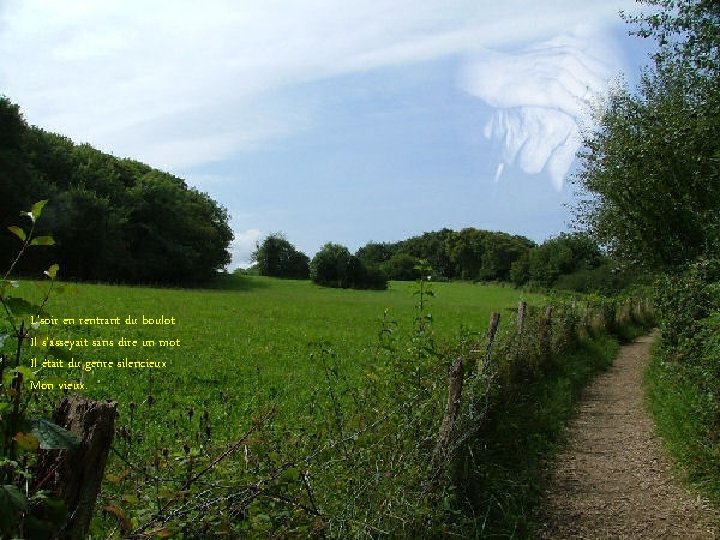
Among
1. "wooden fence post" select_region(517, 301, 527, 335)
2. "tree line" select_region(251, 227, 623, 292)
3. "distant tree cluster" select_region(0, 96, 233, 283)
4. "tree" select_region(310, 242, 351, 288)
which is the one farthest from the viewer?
"tree" select_region(310, 242, 351, 288)

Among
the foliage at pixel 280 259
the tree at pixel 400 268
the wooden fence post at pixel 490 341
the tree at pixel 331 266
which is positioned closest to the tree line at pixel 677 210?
the wooden fence post at pixel 490 341

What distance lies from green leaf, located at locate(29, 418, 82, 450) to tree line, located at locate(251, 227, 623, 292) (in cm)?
4933

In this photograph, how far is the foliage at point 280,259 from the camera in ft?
355

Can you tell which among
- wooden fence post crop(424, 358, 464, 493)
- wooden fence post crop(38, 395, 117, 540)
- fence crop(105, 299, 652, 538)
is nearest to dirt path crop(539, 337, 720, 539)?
fence crop(105, 299, 652, 538)

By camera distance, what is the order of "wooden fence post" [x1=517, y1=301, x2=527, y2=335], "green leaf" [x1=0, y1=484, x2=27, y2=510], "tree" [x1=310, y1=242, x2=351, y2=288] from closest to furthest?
"green leaf" [x1=0, y1=484, x2=27, y2=510]
"wooden fence post" [x1=517, y1=301, x2=527, y2=335]
"tree" [x1=310, y1=242, x2=351, y2=288]

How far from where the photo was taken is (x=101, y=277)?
186ft

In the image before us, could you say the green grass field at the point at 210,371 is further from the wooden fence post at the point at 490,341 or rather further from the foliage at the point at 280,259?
the foliage at the point at 280,259

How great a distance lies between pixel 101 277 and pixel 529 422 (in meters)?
52.8

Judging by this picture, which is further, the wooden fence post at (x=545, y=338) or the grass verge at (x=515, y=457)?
the wooden fence post at (x=545, y=338)

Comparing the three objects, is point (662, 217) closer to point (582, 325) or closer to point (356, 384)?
point (582, 325)

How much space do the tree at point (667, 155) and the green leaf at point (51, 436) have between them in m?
10.7

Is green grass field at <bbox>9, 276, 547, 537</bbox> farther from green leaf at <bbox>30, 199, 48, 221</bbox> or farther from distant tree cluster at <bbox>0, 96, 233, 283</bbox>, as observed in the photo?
distant tree cluster at <bbox>0, 96, 233, 283</bbox>

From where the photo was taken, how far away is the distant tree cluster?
5031 cm

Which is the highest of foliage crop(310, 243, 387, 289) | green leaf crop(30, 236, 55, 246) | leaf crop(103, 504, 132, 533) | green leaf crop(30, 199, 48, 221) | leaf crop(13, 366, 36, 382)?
foliage crop(310, 243, 387, 289)
